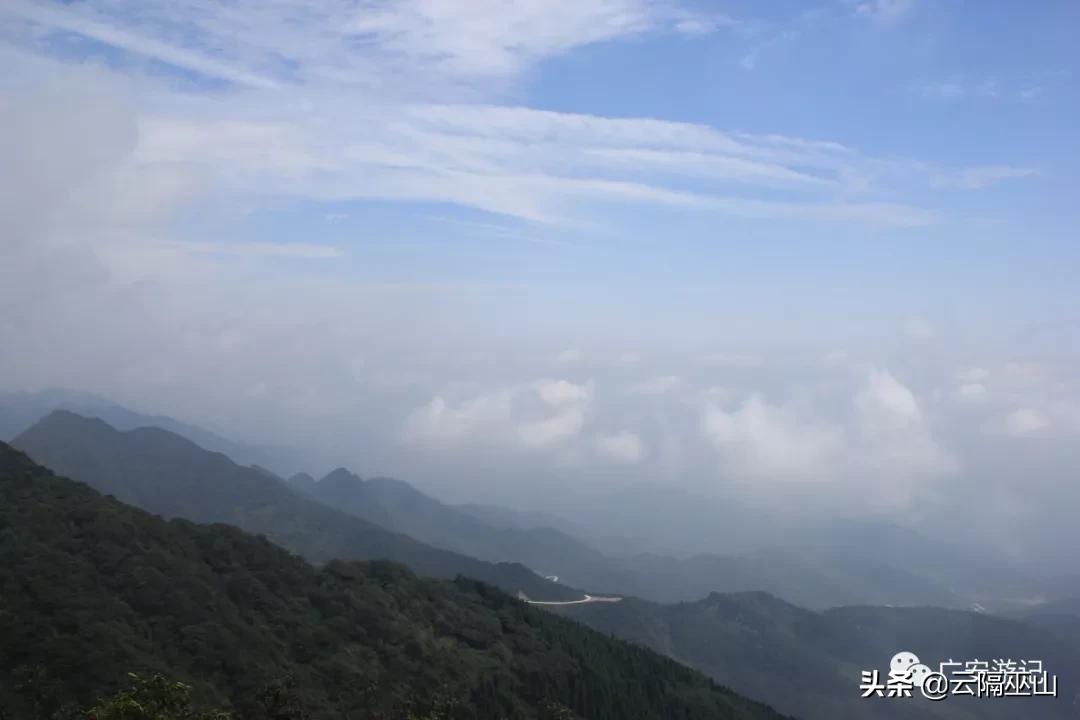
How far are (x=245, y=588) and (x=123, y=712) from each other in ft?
229

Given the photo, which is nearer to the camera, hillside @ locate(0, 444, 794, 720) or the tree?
the tree

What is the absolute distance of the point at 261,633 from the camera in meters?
86.8

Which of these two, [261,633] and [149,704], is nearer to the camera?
[149,704]

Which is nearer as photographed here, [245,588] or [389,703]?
[389,703]

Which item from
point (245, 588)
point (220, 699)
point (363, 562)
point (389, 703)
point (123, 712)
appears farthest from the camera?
point (363, 562)

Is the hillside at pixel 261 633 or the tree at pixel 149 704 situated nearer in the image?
the tree at pixel 149 704

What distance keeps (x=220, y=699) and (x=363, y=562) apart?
65019mm

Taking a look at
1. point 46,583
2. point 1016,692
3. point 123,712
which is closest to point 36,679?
point 46,583

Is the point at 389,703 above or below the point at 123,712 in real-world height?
below

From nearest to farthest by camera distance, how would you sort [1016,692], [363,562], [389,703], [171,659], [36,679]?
[36,679], [171,659], [389,703], [1016,692], [363,562]

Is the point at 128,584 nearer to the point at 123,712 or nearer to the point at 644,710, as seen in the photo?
the point at 123,712

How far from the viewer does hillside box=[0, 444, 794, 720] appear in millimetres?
69750

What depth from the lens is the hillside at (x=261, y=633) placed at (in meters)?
69.8

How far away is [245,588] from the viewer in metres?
99.1
